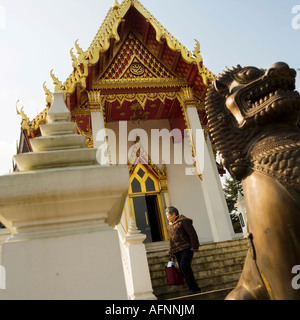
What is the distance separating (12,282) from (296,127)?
67.8 inches

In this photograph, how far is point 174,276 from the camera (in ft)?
13.2

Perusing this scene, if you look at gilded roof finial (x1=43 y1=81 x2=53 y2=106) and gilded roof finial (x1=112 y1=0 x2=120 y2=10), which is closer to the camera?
gilded roof finial (x1=43 y1=81 x2=53 y2=106)

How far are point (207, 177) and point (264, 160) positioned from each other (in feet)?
17.6

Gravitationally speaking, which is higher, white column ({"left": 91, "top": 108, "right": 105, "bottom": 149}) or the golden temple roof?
the golden temple roof

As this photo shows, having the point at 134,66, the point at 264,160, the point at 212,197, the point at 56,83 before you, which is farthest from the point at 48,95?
the point at 264,160

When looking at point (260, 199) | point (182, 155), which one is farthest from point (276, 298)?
point (182, 155)

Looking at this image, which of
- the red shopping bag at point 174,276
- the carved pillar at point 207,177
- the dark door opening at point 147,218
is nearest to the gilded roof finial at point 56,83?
the carved pillar at point 207,177

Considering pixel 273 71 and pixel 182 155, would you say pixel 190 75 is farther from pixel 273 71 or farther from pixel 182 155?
pixel 273 71

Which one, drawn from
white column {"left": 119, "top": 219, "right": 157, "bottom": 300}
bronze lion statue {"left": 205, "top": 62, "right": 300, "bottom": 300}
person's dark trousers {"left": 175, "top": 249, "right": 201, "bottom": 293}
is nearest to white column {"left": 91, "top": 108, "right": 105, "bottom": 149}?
white column {"left": 119, "top": 219, "right": 157, "bottom": 300}

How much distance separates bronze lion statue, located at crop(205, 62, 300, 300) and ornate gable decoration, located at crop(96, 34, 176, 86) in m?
6.11

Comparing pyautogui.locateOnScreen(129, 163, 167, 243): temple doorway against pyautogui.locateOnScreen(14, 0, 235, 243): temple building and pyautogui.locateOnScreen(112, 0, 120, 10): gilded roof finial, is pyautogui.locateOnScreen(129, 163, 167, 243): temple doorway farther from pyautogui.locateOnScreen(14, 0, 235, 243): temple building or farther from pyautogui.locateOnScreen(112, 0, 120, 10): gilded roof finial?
pyautogui.locateOnScreen(112, 0, 120, 10): gilded roof finial

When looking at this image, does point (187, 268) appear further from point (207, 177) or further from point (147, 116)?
point (147, 116)

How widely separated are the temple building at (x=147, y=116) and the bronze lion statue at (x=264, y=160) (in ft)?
14.6

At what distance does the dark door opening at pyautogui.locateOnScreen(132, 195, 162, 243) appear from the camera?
850cm
